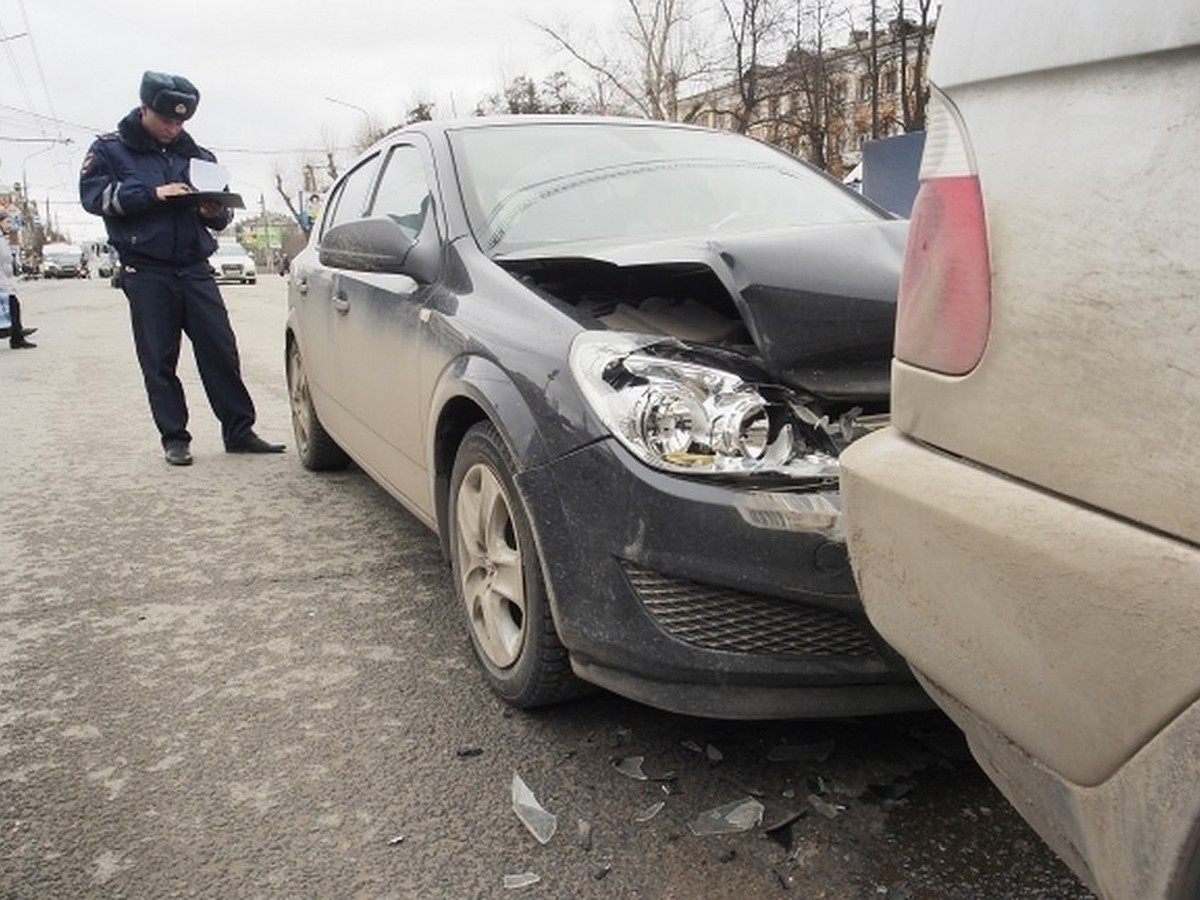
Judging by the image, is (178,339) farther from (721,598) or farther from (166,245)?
(721,598)

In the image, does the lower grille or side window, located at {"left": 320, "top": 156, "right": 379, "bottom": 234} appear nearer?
the lower grille

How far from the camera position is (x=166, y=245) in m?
5.23

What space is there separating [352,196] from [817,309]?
9.38 ft

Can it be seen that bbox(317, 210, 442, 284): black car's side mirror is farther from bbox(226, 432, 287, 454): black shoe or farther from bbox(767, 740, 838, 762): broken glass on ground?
bbox(226, 432, 287, 454): black shoe

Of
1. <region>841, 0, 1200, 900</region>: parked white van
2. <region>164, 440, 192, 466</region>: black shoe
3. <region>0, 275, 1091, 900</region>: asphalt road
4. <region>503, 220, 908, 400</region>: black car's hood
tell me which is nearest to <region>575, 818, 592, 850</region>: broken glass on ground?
<region>0, 275, 1091, 900</region>: asphalt road

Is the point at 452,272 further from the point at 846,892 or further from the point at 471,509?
the point at 846,892

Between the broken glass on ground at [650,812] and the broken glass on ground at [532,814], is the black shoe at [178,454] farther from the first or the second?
the broken glass on ground at [650,812]

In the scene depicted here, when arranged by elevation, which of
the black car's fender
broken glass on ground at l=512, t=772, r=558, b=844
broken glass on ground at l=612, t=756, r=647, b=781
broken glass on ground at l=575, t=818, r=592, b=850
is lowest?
broken glass on ground at l=575, t=818, r=592, b=850

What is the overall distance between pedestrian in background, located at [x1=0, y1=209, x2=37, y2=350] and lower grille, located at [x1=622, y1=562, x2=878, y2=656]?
11.3m

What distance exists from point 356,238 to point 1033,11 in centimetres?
227

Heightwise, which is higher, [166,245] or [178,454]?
[166,245]

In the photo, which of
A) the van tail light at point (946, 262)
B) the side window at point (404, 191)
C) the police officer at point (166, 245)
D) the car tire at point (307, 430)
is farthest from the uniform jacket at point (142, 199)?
the van tail light at point (946, 262)

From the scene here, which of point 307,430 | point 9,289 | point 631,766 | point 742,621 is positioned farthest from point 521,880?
point 9,289

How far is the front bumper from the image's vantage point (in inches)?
75.5
